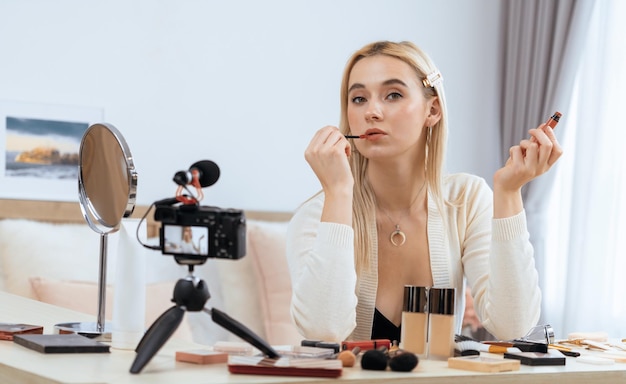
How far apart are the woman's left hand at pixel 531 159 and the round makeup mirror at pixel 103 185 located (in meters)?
0.70

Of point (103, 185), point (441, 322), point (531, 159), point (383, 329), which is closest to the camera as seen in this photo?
point (441, 322)

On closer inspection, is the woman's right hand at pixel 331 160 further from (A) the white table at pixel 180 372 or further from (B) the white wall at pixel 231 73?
(B) the white wall at pixel 231 73

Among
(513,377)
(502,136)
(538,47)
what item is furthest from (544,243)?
(513,377)

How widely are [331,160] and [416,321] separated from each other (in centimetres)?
45

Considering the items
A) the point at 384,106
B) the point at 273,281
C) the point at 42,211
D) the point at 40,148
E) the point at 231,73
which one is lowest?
the point at 273,281

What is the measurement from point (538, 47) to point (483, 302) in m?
2.10

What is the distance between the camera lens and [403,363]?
109 centimetres

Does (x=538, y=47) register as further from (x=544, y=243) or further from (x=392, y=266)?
(x=392, y=266)

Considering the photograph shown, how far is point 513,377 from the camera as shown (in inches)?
45.3

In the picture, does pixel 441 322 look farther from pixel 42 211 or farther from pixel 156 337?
pixel 42 211

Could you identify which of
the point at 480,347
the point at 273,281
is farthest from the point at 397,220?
the point at 273,281

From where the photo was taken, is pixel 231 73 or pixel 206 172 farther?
pixel 231 73

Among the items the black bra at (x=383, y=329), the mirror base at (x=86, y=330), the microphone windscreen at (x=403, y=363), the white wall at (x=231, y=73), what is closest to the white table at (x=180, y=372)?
the microphone windscreen at (x=403, y=363)

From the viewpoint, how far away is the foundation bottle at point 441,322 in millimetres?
1275
